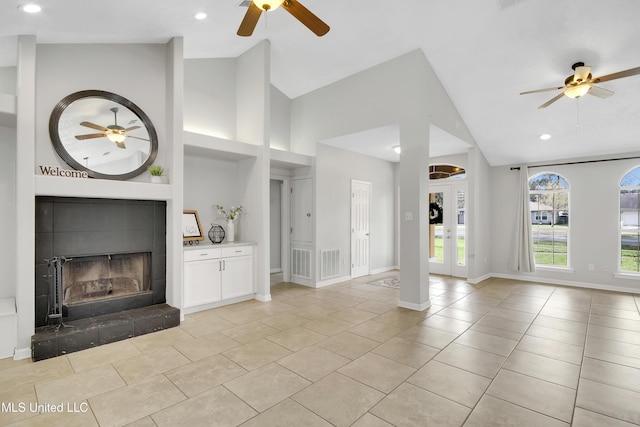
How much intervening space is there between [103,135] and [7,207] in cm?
119

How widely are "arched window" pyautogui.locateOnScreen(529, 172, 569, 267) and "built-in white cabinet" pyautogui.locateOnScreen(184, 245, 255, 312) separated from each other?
590 cm

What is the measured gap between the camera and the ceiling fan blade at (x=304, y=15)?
93.7 inches

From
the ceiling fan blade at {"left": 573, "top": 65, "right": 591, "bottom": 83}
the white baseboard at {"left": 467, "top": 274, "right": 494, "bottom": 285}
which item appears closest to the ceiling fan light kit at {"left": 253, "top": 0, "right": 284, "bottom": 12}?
the ceiling fan blade at {"left": 573, "top": 65, "right": 591, "bottom": 83}

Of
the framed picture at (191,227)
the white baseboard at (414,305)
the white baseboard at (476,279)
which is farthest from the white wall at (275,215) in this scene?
the white baseboard at (476,279)

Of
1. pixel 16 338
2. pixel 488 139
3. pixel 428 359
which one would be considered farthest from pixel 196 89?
pixel 488 139

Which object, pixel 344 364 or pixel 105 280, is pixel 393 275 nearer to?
pixel 344 364

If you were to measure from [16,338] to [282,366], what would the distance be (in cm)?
250

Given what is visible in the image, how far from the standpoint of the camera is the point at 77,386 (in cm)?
245

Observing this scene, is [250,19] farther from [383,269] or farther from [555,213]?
[555,213]

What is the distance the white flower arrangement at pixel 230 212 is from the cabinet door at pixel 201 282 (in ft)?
2.77

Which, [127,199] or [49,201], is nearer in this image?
[49,201]

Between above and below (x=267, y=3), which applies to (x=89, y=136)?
below

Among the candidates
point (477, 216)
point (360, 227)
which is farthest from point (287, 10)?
point (477, 216)

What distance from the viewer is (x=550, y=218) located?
255 inches
